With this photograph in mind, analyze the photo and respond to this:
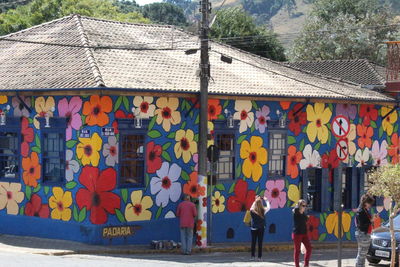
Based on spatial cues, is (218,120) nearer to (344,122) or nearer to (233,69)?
(233,69)

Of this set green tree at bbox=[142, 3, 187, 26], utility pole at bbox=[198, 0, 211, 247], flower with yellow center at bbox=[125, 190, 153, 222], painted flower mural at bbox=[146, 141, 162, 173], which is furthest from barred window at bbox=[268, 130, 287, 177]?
green tree at bbox=[142, 3, 187, 26]

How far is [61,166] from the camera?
23.2m

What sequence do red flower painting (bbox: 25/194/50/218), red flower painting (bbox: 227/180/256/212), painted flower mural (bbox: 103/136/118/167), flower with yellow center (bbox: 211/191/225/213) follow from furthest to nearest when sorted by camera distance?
red flower painting (bbox: 227/180/256/212), flower with yellow center (bbox: 211/191/225/213), red flower painting (bbox: 25/194/50/218), painted flower mural (bbox: 103/136/118/167)

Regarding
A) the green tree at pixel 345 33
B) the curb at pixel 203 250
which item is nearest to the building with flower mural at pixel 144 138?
the curb at pixel 203 250

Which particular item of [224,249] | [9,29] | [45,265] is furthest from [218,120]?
[9,29]

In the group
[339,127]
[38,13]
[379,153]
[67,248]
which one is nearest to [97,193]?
[67,248]

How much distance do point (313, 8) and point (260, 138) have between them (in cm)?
4859

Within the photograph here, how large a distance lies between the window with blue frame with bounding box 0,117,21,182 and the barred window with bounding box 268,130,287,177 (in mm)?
7280

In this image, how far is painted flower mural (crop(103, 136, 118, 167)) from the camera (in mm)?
22500

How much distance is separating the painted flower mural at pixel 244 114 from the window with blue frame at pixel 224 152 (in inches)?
13.0

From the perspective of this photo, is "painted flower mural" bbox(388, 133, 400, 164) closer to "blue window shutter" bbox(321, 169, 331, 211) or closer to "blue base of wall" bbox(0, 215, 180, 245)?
"blue window shutter" bbox(321, 169, 331, 211)

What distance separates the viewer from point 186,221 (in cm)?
2220

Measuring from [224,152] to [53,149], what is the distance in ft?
16.1

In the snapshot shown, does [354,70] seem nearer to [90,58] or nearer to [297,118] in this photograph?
[297,118]
